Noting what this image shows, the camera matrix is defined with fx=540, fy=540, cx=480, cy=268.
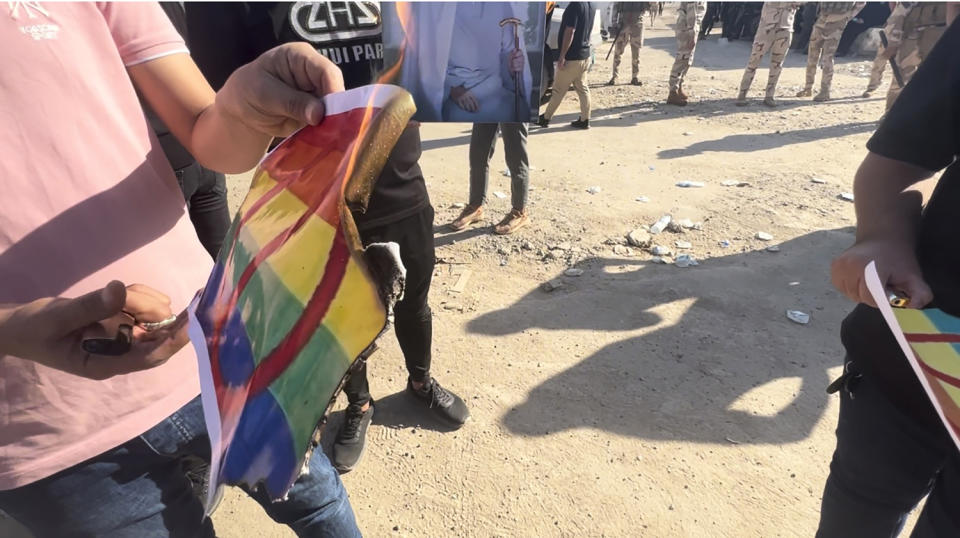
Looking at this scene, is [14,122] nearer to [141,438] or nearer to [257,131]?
[257,131]

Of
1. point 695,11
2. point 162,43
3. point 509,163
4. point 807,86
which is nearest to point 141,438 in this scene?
point 162,43

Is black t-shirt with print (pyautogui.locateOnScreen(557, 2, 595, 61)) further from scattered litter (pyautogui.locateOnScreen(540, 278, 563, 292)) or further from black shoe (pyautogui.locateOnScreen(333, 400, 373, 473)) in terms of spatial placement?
black shoe (pyautogui.locateOnScreen(333, 400, 373, 473))

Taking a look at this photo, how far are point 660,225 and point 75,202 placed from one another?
360cm

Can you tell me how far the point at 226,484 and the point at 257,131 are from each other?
0.53m

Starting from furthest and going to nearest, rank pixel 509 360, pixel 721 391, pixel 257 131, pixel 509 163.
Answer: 1. pixel 509 163
2. pixel 509 360
3. pixel 721 391
4. pixel 257 131

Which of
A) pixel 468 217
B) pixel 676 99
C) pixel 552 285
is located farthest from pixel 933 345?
pixel 676 99

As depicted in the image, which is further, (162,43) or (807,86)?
(807,86)

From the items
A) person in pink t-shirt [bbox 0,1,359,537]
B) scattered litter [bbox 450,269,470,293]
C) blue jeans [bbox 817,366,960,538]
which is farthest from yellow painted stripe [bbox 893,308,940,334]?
scattered litter [bbox 450,269,470,293]

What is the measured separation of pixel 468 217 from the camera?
3.93 meters

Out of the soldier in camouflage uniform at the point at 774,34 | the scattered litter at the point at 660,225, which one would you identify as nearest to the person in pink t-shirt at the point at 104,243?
the scattered litter at the point at 660,225

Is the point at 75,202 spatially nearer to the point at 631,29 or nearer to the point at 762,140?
the point at 762,140

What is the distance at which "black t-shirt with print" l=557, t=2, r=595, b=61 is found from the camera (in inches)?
201

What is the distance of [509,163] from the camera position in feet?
12.2

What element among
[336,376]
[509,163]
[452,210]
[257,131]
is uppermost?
[257,131]
